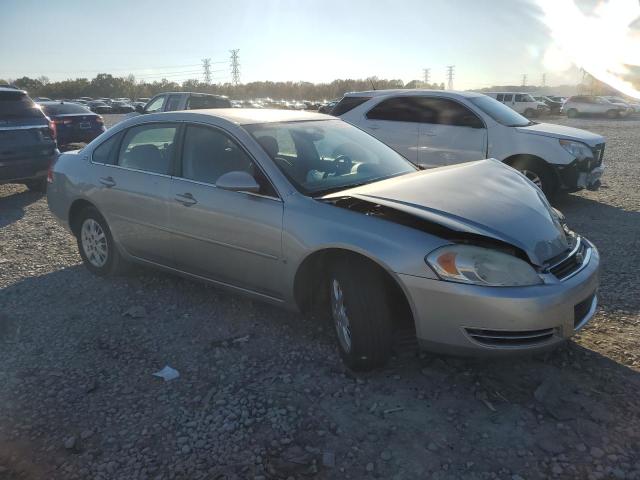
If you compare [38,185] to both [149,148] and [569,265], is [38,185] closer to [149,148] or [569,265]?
[149,148]

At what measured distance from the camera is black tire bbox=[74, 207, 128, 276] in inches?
196

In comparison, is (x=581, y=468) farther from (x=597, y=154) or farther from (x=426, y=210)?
(x=597, y=154)

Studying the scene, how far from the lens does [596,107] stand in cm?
3712

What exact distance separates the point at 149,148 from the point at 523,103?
36.8 metres

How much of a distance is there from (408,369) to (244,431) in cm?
111

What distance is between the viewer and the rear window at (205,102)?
1381 centimetres

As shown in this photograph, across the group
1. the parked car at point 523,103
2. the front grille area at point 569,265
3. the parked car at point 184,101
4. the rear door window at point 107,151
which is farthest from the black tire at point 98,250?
the parked car at point 523,103

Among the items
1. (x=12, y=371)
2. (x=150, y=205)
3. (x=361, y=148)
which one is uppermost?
(x=361, y=148)

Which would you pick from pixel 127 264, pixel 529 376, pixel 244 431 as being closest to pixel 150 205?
pixel 127 264

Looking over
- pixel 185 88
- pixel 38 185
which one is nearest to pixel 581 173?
pixel 38 185

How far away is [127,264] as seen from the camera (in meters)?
5.10

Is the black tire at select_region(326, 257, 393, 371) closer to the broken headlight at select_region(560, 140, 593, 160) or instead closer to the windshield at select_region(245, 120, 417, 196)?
the windshield at select_region(245, 120, 417, 196)

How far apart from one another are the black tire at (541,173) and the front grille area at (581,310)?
4696 millimetres

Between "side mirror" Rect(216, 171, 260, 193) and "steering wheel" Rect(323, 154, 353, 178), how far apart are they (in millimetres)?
584
